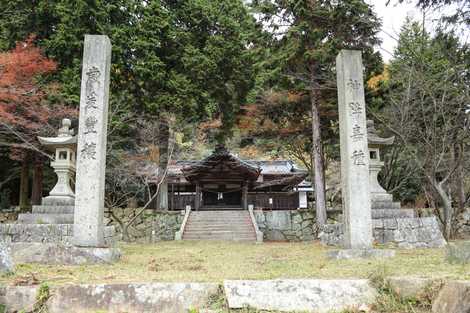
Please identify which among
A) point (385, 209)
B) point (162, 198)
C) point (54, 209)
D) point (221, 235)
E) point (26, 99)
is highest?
point (26, 99)

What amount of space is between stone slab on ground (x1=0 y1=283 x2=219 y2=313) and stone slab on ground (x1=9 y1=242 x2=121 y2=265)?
317 centimetres

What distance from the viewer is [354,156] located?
7.33 m

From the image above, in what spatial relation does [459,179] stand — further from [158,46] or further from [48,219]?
[48,219]

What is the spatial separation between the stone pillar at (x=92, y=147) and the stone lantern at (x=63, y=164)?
11.9 feet

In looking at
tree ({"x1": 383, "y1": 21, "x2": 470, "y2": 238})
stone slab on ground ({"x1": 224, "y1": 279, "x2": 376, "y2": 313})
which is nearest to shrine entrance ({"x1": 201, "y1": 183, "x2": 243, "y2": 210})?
tree ({"x1": 383, "y1": 21, "x2": 470, "y2": 238})

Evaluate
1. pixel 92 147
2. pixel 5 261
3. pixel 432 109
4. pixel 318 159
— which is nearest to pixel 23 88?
pixel 92 147

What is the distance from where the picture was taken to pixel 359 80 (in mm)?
7613

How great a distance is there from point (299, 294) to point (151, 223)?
1541 cm

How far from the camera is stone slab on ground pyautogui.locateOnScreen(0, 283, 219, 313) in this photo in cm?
316

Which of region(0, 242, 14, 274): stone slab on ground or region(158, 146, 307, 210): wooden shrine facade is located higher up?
region(158, 146, 307, 210): wooden shrine facade

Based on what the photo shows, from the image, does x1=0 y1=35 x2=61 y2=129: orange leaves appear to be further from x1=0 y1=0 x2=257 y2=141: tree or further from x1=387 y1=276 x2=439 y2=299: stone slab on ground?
x1=387 y1=276 x2=439 y2=299: stone slab on ground

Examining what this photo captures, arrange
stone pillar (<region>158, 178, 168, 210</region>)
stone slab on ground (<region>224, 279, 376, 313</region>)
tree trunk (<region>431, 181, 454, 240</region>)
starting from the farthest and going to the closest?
stone pillar (<region>158, 178, 168, 210</region>), tree trunk (<region>431, 181, 454, 240</region>), stone slab on ground (<region>224, 279, 376, 313</region>)

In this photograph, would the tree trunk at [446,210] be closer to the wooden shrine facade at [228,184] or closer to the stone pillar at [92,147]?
the stone pillar at [92,147]

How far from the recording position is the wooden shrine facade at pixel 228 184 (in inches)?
864
